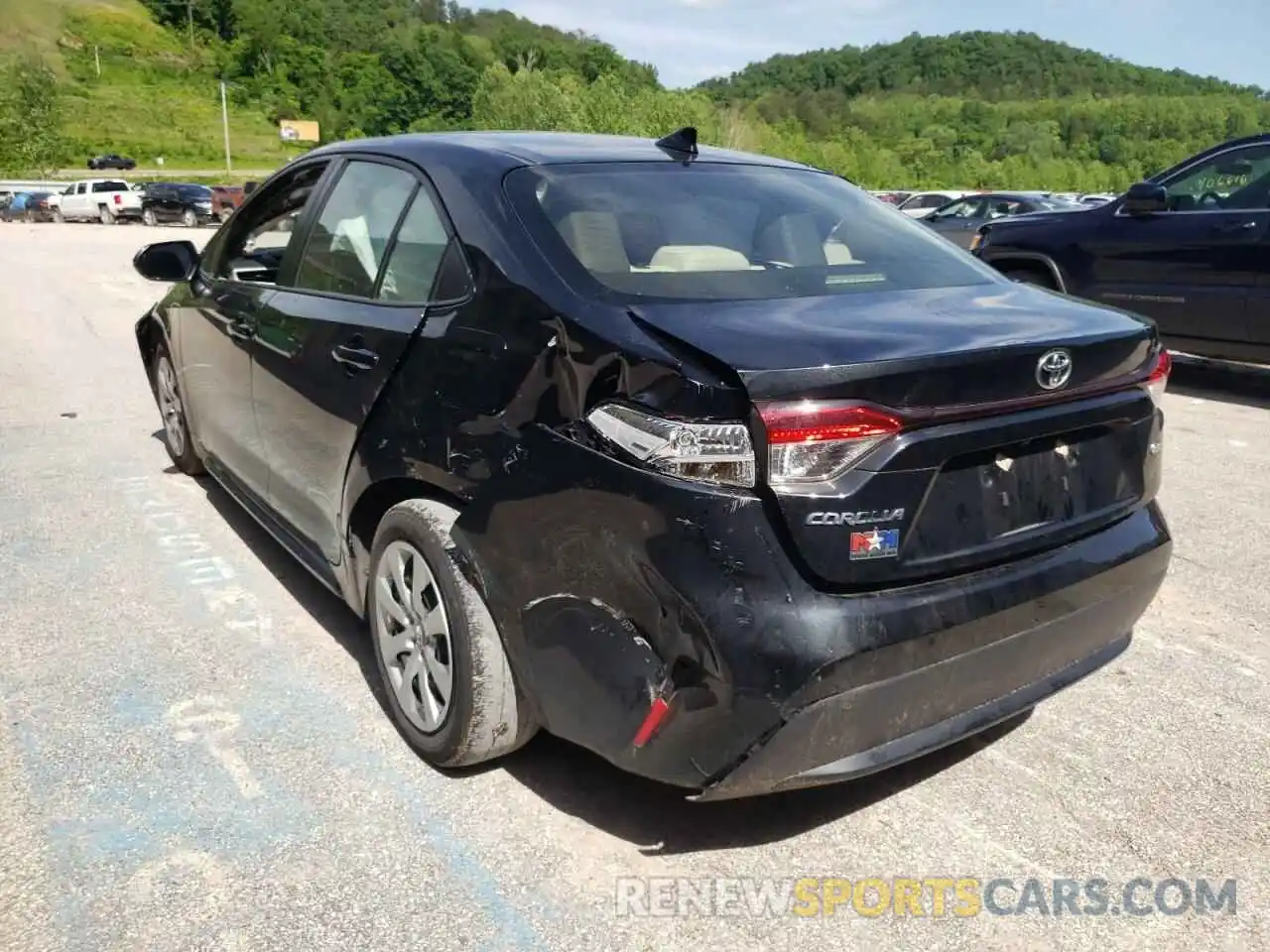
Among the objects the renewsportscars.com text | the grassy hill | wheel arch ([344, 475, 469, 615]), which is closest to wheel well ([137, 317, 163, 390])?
wheel arch ([344, 475, 469, 615])

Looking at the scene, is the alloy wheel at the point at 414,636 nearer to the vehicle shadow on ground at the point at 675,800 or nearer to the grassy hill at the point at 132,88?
the vehicle shadow on ground at the point at 675,800

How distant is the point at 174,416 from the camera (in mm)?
5238

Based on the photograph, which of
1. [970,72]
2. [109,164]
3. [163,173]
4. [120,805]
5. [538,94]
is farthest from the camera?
[970,72]

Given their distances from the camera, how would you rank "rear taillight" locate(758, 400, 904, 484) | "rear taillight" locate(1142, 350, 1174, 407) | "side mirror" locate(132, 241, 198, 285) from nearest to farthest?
1. "rear taillight" locate(758, 400, 904, 484)
2. "rear taillight" locate(1142, 350, 1174, 407)
3. "side mirror" locate(132, 241, 198, 285)

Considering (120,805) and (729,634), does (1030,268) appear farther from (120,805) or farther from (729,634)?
(120,805)

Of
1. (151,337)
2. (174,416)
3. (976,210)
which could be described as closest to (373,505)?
(174,416)

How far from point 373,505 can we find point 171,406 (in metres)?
2.78

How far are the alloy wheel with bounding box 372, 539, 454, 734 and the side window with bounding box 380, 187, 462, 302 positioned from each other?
70 cm

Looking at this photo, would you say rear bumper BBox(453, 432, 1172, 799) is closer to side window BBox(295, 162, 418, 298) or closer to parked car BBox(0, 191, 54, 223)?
side window BBox(295, 162, 418, 298)

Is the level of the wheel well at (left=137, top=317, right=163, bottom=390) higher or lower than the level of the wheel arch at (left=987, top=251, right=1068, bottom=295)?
lower

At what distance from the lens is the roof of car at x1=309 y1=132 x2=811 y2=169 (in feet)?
9.75

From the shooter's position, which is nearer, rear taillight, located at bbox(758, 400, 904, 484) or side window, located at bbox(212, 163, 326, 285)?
rear taillight, located at bbox(758, 400, 904, 484)

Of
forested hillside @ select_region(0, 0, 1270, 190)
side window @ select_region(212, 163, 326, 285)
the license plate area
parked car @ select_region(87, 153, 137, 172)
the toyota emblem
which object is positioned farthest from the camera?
parked car @ select_region(87, 153, 137, 172)

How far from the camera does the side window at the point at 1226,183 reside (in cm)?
709
